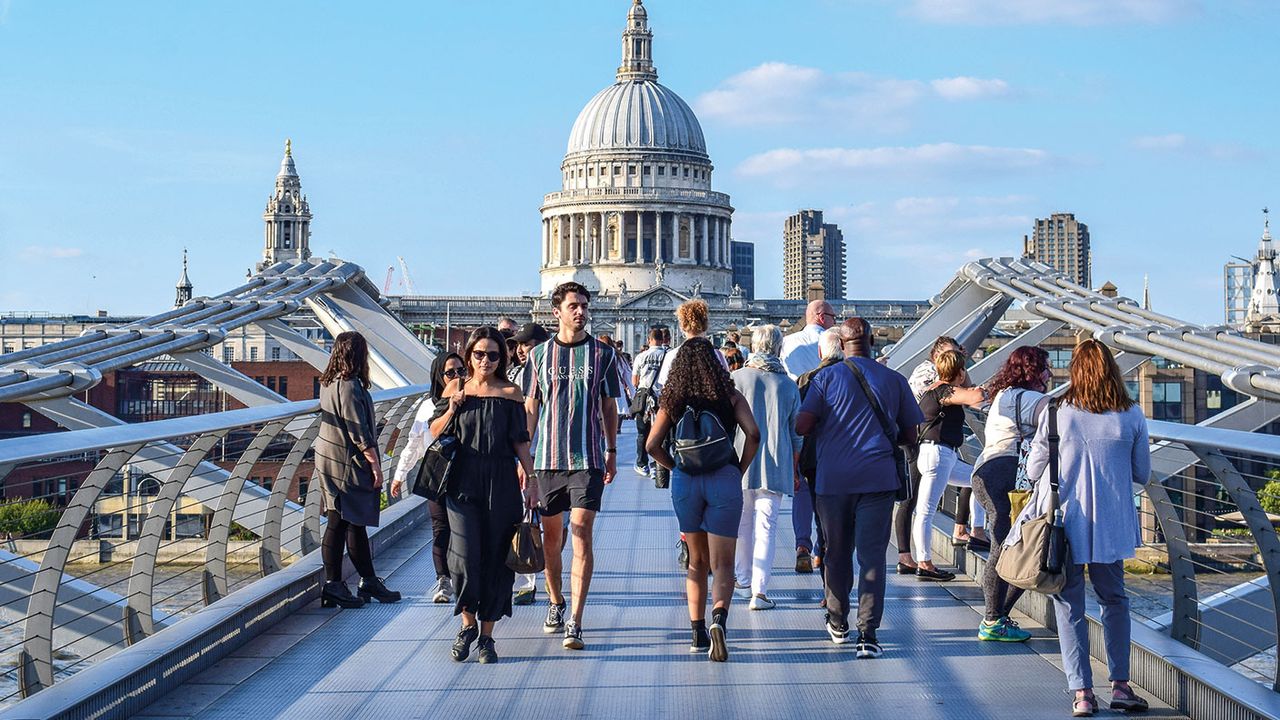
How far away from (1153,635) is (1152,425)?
100 centimetres

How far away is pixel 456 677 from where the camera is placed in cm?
744

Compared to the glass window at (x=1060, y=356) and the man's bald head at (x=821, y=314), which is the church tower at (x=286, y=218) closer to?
the glass window at (x=1060, y=356)

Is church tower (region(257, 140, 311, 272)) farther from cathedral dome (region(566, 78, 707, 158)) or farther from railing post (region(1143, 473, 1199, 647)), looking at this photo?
railing post (region(1143, 473, 1199, 647))

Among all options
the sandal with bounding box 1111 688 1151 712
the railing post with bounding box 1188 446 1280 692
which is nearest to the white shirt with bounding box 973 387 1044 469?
the railing post with bounding box 1188 446 1280 692

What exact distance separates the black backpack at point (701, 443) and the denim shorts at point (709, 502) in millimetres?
55

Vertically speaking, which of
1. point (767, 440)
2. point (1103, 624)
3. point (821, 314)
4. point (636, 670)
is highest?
point (821, 314)

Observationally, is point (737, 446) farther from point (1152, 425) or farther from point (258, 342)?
point (258, 342)

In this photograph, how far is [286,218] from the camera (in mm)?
117938

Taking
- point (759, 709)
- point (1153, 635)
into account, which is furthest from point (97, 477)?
point (1153, 635)

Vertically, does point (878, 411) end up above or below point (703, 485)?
above

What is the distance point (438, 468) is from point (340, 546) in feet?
4.97

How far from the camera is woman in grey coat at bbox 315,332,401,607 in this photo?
30.0 feet

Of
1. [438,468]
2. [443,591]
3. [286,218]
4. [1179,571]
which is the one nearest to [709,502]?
[438,468]

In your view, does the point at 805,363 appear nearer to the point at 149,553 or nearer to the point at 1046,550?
the point at 1046,550
